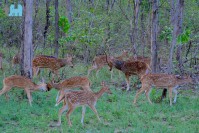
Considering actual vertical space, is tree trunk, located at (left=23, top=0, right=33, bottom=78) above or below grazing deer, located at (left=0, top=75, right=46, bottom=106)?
above

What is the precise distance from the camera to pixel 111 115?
39.5 feet

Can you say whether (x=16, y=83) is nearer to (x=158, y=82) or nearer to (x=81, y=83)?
(x=81, y=83)

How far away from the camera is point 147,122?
1146 centimetres

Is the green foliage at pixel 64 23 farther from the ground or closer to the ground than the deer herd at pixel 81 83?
farther from the ground

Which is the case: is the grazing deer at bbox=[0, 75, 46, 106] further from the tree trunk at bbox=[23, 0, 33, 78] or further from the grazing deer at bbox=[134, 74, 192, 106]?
the grazing deer at bbox=[134, 74, 192, 106]

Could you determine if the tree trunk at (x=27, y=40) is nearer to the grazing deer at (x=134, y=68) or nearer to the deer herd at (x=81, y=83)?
the deer herd at (x=81, y=83)

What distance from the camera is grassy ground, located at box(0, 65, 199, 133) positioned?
10.8m

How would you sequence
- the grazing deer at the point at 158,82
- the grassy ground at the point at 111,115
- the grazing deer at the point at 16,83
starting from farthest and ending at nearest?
the grazing deer at the point at 158,82 → the grazing deer at the point at 16,83 → the grassy ground at the point at 111,115

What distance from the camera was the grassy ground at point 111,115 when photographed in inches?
425

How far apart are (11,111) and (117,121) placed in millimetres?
2899

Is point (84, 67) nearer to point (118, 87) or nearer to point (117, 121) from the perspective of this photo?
point (118, 87)

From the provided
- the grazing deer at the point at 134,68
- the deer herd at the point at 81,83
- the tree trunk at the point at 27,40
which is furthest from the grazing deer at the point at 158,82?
the tree trunk at the point at 27,40

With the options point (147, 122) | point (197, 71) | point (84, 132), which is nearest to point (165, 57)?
point (197, 71)

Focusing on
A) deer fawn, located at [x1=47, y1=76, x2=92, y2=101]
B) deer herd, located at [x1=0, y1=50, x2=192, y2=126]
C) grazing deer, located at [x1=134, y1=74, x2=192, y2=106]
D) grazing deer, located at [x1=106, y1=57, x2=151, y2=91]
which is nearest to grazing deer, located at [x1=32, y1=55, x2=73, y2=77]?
deer herd, located at [x1=0, y1=50, x2=192, y2=126]
